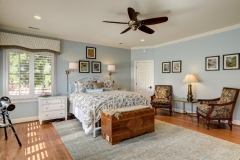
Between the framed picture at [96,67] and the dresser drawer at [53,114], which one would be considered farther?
the framed picture at [96,67]

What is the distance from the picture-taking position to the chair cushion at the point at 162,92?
17.3 ft

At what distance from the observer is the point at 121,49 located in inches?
244

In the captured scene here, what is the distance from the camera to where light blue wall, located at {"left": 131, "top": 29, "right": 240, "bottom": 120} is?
12.7ft

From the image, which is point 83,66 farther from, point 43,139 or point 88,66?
point 43,139

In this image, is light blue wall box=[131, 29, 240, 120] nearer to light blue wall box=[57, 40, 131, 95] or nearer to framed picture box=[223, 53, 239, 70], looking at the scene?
framed picture box=[223, 53, 239, 70]

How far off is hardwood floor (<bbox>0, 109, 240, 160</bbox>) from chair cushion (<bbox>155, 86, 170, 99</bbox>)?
1.22m

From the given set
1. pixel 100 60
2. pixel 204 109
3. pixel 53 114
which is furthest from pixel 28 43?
pixel 204 109

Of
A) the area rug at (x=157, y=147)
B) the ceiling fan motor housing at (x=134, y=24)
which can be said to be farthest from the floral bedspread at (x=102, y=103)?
the ceiling fan motor housing at (x=134, y=24)

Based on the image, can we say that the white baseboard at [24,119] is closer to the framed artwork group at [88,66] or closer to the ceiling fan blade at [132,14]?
the framed artwork group at [88,66]

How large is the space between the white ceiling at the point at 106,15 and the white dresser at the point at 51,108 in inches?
82.7

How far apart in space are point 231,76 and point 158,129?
2.62 metres

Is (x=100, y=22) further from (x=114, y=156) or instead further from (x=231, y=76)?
(x=231, y=76)

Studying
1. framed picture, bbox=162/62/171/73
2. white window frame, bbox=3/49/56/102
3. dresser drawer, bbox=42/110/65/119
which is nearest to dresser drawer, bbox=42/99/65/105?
dresser drawer, bbox=42/110/65/119

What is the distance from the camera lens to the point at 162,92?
538 centimetres
